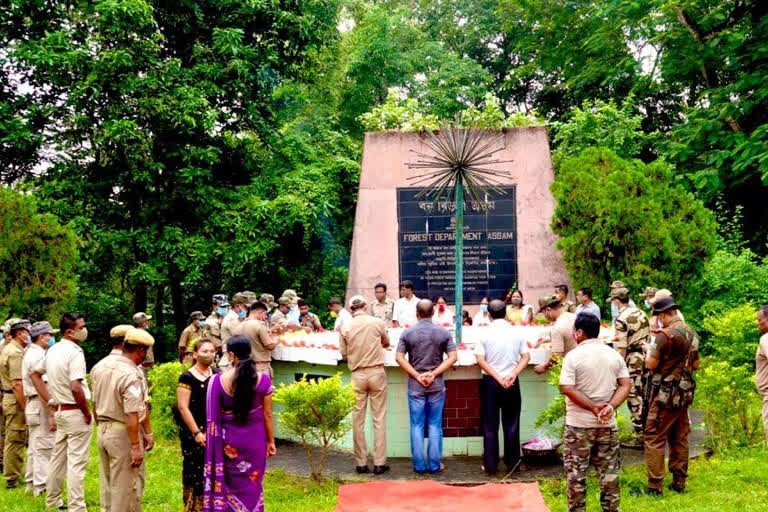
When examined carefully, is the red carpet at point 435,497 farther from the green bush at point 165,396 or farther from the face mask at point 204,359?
the green bush at point 165,396

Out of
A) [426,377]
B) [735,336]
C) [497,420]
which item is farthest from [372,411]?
[735,336]

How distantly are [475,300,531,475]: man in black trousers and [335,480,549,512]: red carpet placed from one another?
59 centimetres

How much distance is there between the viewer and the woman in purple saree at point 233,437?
17.0ft

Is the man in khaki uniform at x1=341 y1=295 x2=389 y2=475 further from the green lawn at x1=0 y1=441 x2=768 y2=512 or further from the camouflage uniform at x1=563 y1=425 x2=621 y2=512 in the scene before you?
the camouflage uniform at x1=563 y1=425 x2=621 y2=512

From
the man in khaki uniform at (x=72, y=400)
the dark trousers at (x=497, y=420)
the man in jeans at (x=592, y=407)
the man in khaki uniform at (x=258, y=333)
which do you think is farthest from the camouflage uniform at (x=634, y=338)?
the man in khaki uniform at (x=72, y=400)

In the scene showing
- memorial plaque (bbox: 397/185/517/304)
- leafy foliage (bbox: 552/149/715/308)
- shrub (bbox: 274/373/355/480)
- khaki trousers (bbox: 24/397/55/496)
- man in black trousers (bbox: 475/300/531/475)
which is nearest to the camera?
shrub (bbox: 274/373/355/480)

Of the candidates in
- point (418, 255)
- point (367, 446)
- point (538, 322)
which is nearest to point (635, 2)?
point (418, 255)

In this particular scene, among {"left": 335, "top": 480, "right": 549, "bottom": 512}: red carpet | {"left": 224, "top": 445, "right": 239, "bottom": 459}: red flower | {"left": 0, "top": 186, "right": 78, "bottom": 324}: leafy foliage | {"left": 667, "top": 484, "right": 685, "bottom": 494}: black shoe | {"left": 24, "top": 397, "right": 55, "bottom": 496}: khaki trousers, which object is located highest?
{"left": 0, "top": 186, "right": 78, "bottom": 324}: leafy foliage

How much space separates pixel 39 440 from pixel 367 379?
3.50m

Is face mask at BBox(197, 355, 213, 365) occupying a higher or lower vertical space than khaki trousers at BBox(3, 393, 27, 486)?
higher

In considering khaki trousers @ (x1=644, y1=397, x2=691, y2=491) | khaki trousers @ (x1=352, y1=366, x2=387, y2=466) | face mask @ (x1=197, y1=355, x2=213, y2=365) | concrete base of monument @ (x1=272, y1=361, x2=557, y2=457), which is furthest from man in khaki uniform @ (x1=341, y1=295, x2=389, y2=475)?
khaki trousers @ (x1=644, y1=397, x2=691, y2=491)

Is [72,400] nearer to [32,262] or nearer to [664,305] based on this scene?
[664,305]

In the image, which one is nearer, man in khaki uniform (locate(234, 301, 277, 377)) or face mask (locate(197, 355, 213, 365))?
face mask (locate(197, 355, 213, 365))

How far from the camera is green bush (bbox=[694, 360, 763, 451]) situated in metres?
8.45
